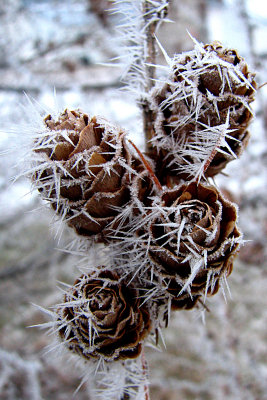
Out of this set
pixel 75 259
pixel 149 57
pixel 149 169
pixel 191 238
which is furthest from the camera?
pixel 75 259

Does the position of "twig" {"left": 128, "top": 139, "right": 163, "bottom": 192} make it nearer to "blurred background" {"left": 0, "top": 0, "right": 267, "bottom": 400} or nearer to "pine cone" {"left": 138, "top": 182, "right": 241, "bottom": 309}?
"pine cone" {"left": 138, "top": 182, "right": 241, "bottom": 309}

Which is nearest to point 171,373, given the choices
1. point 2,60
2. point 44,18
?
point 2,60

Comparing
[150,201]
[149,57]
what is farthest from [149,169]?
[149,57]

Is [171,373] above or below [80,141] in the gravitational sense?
below

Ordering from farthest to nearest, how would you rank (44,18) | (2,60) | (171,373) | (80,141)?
(44,18) < (171,373) < (2,60) < (80,141)

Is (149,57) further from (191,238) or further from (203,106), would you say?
(191,238)

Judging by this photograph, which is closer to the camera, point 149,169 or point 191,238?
point 191,238

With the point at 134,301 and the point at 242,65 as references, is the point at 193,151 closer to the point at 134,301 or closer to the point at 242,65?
the point at 242,65
